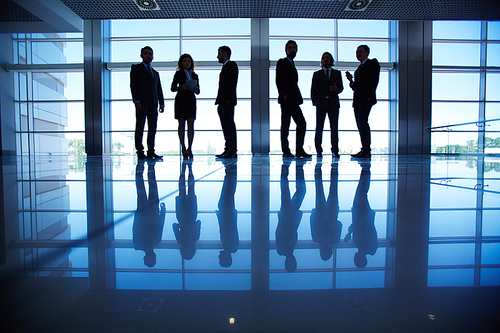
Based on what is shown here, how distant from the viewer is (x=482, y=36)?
9.44m

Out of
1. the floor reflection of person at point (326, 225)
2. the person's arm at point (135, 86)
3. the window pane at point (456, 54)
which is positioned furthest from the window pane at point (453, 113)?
the floor reflection of person at point (326, 225)

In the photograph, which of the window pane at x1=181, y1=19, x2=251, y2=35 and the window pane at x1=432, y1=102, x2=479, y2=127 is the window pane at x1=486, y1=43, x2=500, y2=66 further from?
the window pane at x1=181, y1=19, x2=251, y2=35

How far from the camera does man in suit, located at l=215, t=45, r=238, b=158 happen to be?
3443 mm

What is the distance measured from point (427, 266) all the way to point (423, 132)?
9.46 metres

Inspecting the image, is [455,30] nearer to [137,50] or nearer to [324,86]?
[324,86]

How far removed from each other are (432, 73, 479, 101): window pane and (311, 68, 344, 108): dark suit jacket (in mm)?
6550

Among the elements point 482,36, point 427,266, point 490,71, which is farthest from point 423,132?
point 427,266

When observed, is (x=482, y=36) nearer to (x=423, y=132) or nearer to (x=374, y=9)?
(x=423, y=132)

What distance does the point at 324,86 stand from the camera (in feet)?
12.6

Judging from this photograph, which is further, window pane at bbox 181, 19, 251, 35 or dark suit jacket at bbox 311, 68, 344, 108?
window pane at bbox 181, 19, 251, 35

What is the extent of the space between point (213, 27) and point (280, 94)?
21.9 feet

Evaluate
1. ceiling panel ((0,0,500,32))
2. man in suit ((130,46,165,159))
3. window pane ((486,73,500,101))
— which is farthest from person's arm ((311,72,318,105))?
window pane ((486,73,500,101))

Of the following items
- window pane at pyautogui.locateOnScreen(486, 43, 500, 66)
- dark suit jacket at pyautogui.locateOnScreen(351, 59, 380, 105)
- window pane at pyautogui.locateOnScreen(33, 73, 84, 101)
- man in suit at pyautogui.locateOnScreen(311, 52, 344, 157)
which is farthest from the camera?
window pane at pyautogui.locateOnScreen(33, 73, 84, 101)

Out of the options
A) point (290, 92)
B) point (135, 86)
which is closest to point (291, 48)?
point (290, 92)
